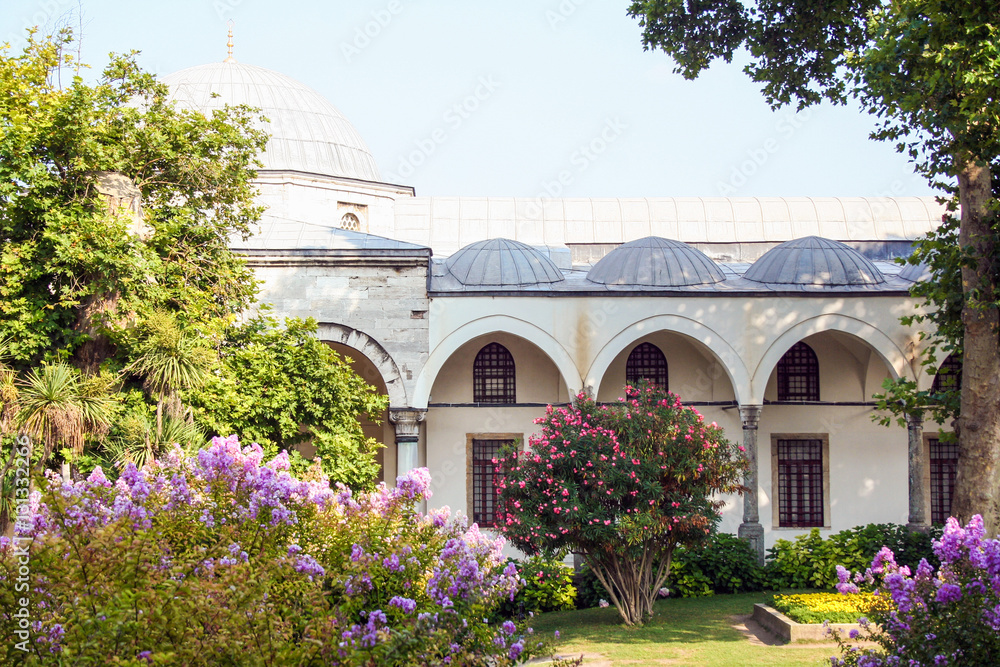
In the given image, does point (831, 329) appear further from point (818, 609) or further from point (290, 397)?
point (290, 397)

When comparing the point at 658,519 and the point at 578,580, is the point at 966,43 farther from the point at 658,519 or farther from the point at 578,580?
the point at 578,580

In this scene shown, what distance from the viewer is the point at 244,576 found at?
4277mm

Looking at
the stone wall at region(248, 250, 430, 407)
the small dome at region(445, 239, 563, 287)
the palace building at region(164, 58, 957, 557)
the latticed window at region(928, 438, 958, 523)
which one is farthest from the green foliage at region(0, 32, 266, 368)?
the latticed window at region(928, 438, 958, 523)

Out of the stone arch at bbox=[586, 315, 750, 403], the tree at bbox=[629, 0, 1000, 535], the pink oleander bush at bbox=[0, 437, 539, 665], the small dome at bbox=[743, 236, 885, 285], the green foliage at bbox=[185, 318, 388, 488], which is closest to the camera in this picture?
the pink oleander bush at bbox=[0, 437, 539, 665]

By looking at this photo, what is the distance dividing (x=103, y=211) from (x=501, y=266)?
24.7 feet

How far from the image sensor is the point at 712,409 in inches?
701

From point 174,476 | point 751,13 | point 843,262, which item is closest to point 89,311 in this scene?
point 174,476

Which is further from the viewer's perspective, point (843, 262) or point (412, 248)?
point (843, 262)

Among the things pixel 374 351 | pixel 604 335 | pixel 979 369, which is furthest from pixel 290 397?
pixel 979 369

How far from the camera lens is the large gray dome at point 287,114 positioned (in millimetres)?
21516

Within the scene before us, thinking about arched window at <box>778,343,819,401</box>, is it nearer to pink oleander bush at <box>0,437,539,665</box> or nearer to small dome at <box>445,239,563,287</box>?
small dome at <box>445,239,563,287</box>

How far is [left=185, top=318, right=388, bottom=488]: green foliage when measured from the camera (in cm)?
1131

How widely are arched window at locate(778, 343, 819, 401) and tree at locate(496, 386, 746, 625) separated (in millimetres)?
7273

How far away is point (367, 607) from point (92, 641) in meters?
1.55
